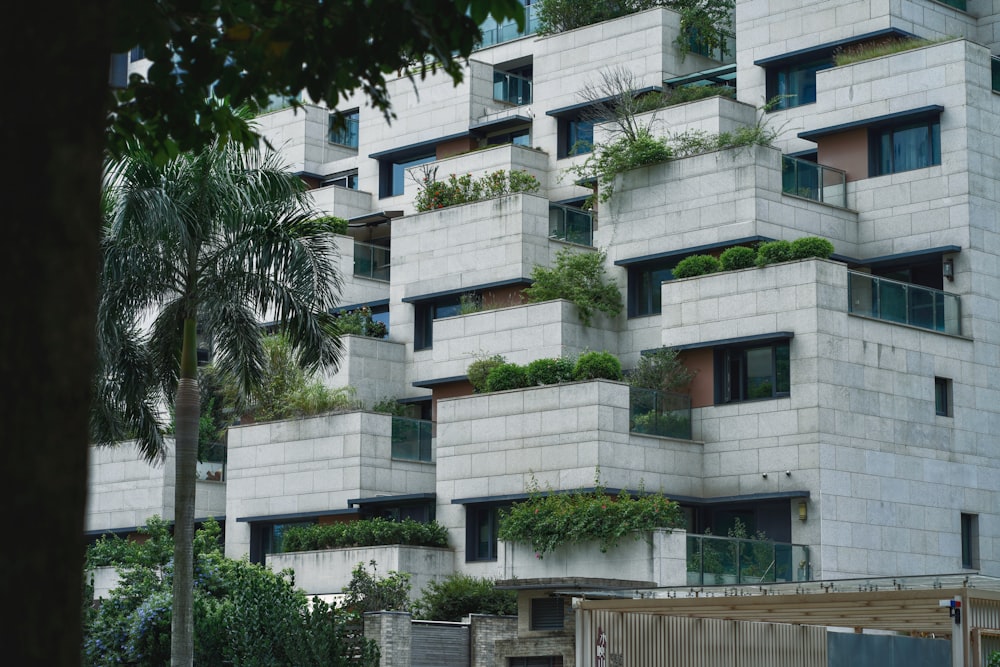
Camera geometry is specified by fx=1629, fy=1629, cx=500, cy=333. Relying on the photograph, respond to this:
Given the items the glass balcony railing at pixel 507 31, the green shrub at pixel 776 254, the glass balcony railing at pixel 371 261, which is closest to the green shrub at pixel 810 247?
the green shrub at pixel 776 254

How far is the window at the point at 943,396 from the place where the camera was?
40.6 metres

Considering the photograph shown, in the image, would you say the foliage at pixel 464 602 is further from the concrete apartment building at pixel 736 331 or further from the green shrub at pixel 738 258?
the green shrub at pixel 738 258

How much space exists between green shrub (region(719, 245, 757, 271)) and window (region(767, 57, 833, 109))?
7.35 metres

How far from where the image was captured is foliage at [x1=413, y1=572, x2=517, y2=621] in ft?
129

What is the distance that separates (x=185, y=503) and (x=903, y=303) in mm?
20428

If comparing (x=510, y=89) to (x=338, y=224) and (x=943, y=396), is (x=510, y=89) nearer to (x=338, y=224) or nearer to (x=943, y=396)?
(x=338, y=224)

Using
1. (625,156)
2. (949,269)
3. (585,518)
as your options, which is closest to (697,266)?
(625,156)

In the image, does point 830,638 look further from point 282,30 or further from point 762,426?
point 282,30

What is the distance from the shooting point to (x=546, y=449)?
40.1 m

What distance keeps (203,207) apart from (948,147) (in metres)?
21.7

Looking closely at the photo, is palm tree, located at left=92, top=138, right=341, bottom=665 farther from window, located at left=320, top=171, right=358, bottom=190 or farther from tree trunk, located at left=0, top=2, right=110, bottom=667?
window, located at left=320, top=171, right=358, bottom=190

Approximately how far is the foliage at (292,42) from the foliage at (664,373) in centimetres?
3025

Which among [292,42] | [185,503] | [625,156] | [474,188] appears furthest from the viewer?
[474,188]

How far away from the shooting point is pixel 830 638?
1101 inches
